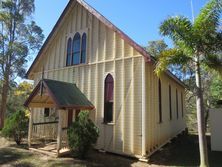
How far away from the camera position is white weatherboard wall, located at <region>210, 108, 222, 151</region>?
13719mm

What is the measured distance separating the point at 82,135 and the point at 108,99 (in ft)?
10.2

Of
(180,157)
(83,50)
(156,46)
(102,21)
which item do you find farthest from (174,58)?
(156,46)

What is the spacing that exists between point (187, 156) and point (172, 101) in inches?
253

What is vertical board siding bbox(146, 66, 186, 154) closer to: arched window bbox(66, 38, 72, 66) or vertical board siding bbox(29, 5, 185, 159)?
vertical board siding bbox(29, 5, 185, 159)

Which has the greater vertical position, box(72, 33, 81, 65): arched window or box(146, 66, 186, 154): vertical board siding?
box(72, 33, 81, 65): arched window

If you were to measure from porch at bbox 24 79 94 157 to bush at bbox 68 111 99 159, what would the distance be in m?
0.86

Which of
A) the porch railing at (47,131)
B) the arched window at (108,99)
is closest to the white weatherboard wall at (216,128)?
the arched window at (108,99)

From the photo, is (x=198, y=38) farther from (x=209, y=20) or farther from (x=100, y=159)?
(x=100, y=159)

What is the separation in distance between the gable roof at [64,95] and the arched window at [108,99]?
0.97m

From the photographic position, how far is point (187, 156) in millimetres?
12508

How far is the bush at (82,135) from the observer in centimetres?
1077

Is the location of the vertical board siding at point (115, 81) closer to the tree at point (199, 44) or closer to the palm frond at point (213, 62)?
the tree at point (199, 44)

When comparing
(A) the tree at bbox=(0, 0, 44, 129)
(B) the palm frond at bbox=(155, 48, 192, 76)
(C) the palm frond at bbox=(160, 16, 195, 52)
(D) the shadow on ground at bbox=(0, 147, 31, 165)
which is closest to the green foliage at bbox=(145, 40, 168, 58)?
(A) the tree at bbox=(0, 0, 44, 129)

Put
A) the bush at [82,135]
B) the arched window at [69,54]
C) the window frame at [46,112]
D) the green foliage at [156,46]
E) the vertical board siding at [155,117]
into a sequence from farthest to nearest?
the green foliage at [156,46] → the window frame at [46,112] → the arched window at [69,54] → the vertical board siding at [155,117] → the bush at [82,135]
